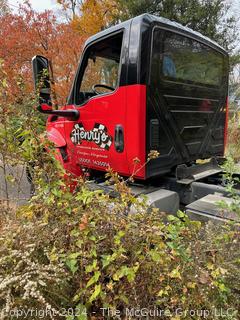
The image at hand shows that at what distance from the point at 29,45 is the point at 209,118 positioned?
807 centimetres

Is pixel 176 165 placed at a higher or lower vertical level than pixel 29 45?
lower

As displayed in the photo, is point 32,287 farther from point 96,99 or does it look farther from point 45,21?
point 45,21

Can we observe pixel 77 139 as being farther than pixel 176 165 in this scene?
Yes

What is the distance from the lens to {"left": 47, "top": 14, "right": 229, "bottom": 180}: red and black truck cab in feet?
6.79

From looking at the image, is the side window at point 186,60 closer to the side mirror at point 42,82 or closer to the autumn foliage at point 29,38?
the side mirror at point 42,82

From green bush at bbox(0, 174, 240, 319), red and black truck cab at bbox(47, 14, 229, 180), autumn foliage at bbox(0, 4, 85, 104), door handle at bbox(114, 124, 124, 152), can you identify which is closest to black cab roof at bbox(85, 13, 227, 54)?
red and black truck cab at bbox(47, 14, 229, 180)

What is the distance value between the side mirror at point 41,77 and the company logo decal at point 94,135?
0.43 meters

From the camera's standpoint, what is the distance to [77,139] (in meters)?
2.72

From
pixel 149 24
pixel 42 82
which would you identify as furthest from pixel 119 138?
pixel 149 24

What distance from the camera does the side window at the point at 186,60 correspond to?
2.17 metres

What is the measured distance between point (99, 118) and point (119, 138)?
1.10ft

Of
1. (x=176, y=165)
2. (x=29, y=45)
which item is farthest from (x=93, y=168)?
(x=29, y=45)

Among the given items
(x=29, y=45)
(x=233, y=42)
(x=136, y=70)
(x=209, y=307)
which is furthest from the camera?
(x=233, y=42)

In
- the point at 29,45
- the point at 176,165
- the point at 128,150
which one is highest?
the point at 29,45
